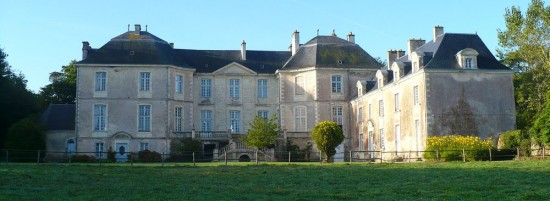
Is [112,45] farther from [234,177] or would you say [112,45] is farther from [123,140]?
[234,177]

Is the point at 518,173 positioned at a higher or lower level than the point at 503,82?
Answer: lower

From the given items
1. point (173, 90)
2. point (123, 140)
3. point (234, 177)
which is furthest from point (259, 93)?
point (234, 177)

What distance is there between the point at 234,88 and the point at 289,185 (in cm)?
2686

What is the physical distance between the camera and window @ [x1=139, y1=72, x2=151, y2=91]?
38.8 meters

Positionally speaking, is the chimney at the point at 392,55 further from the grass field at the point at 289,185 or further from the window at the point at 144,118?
the grass field at the point at 289,185


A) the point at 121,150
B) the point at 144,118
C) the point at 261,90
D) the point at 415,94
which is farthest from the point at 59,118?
the point at 415,94

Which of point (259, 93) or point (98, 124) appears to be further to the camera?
point (259, 93)

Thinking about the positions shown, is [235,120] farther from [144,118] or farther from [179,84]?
[144,118]

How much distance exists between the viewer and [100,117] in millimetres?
38375

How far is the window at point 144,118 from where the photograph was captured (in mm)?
38500

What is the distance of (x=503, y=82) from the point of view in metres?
30.2

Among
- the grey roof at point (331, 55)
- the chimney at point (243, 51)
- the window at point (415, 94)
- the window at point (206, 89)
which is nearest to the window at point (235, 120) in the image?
the window at point (206, 89)

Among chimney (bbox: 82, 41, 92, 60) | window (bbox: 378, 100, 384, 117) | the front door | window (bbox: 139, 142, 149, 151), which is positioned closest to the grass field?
window (bbox: 378, 100, 384, 117)

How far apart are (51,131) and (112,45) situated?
21.2ft
